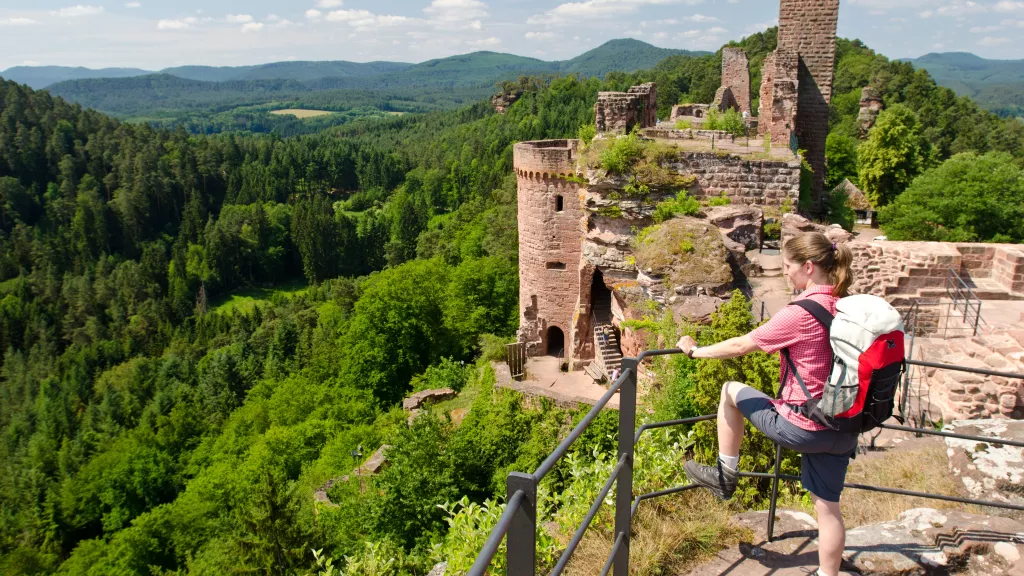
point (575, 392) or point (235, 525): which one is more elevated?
point (575, 392)

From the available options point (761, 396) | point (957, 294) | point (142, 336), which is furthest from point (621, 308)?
point (142, 336)

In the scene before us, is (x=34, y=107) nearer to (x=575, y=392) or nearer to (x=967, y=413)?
(x=575, y=392)

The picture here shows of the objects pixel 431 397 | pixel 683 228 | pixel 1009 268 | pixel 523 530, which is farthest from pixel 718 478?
pixel 431 397

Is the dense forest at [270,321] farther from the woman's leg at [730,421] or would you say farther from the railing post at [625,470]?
the railing post at [625,470]

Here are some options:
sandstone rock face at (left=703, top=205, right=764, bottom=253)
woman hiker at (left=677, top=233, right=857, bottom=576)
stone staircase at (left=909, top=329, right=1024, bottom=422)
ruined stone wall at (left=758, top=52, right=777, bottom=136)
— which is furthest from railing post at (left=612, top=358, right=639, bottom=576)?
ruined stone wall at (left=758, top=52, right=777, bottom=136)

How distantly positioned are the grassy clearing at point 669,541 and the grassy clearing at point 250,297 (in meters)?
88.3

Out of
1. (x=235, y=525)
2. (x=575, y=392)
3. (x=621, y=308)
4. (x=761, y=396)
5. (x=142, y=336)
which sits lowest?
(x=142, y=336)

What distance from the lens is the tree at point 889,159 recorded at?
39188 millimetres

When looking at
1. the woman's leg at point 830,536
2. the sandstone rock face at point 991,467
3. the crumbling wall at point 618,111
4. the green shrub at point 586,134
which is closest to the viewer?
the woman's leg at point 830,536

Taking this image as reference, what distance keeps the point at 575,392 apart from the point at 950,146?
52.3 metres

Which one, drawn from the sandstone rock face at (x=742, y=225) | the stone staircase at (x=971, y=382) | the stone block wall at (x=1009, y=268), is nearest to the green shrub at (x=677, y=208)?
the sandstone rock face at (x=742, y=225)

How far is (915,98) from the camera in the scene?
6256 cm

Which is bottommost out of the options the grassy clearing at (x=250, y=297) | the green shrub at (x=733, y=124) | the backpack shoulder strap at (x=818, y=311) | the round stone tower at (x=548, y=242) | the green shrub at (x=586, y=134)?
the grassy clearing at (x=250, y=297)

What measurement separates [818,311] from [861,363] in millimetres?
408
